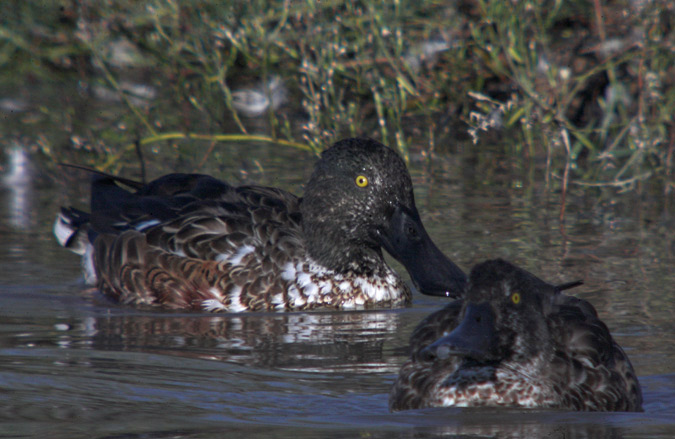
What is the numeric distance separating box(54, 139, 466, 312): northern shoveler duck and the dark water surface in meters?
0.21

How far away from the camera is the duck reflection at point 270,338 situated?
20.7 ft

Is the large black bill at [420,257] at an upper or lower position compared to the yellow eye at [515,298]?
upper

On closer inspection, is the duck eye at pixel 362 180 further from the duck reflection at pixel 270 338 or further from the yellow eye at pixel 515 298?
the yellow eye at pixel 515 298

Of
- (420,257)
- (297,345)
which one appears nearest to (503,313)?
(297,345)

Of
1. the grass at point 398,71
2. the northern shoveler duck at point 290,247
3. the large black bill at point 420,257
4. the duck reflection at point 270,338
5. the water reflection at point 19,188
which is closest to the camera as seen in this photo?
the duck reflection at point 270,338

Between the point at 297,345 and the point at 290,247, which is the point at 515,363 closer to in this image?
the point at 297,345

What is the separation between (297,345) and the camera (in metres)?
6.69

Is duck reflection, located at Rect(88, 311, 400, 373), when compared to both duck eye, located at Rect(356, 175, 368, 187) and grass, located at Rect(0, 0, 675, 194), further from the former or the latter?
grass, located at Rect(0, 0, 675, 194)

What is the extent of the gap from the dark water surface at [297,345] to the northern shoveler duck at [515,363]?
0.09 m

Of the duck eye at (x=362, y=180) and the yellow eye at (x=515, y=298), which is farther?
the duck eye at (x=362, y=180)

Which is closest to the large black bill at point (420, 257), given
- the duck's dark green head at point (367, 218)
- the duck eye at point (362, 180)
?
the duck's dark green head at point (367, 218)

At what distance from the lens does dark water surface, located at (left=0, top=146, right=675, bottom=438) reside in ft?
17.0

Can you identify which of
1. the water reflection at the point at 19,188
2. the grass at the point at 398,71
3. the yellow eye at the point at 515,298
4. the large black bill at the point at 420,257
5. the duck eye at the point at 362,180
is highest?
the grass at the point at 398,71

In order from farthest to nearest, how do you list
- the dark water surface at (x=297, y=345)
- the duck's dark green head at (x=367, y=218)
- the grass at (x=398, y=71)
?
the grass at (x=398, y=71) → the duck's dark green head at (x=367, y=218) → the dark water surface at (x=297, y=345)
